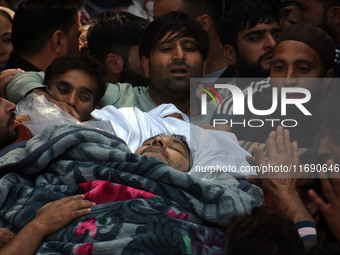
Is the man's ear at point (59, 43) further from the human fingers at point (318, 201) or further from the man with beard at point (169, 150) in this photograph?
the human fingers at point (318, 201)

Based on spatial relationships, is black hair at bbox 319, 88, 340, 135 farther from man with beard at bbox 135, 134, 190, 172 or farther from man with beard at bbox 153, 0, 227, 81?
man with beard at bbox 153, 0, 227, 81

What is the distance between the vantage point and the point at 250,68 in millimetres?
4676

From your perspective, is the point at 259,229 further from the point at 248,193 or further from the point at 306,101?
the point at 306,101

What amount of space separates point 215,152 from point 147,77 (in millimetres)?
1379

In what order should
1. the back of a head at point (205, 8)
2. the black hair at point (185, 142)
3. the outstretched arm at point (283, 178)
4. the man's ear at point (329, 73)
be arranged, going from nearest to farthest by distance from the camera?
1. the outstretched arm at point (283, 178)
2. the black hair at point (185, 142)
3. the man's ear at point (329, 73)
4. the back of a head at point (205, 8)

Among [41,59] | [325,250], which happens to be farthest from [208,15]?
[325,250]

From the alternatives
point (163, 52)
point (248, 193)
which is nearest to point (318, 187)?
point (248, 193)

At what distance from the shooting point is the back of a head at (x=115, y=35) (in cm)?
478

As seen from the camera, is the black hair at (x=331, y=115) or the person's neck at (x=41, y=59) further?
the person's neck at (x=41, y=59)

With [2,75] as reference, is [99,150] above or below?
below

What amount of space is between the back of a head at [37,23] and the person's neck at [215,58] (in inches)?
42.5

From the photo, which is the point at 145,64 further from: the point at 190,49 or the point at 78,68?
the point at 78,68

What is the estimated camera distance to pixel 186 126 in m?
3.62

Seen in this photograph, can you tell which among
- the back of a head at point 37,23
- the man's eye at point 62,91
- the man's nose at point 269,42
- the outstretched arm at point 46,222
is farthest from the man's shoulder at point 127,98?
the outstretched arm at point 46,222
